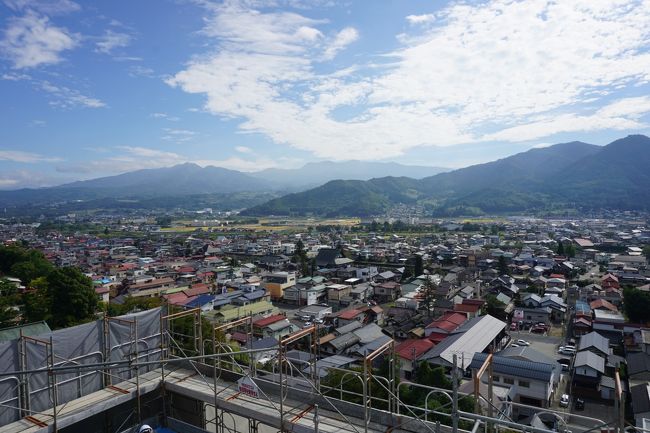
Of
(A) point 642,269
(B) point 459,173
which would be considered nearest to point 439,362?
(A) point 642,269

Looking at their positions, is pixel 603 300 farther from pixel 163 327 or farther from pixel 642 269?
pixel 163 327

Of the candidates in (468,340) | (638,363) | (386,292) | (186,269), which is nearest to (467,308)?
(468,340)

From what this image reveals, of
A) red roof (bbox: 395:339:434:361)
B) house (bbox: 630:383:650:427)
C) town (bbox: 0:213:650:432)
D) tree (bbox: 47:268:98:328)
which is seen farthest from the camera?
red roof (bbox: 395:339:434:361)

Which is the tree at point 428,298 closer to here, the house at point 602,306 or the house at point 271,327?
the house at point 271,327

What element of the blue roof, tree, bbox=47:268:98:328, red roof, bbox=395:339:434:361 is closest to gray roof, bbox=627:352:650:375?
red roof, bbox=395:339:434:361

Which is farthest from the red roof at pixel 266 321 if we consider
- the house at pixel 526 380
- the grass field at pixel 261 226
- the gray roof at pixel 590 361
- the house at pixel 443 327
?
the grass field at pixel 261 226

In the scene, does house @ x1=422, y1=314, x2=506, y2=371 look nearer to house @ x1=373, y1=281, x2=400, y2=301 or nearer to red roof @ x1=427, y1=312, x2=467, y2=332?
red roof @ x1=427, y1=312, x2=467, y2=332

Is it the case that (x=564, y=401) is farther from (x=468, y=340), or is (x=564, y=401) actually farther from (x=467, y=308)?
(x=467, y=308)
